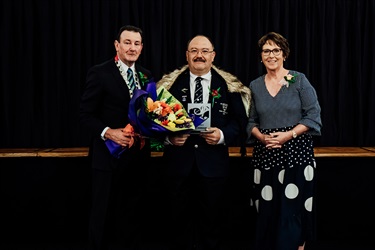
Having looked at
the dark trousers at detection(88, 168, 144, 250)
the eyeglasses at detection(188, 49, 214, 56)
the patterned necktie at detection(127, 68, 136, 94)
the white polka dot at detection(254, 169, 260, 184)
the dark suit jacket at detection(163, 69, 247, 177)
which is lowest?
the dark trousers at detection(88, 168, 144, 250)

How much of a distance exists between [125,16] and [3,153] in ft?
4.99

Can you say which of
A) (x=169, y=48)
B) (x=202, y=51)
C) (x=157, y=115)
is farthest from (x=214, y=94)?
(x=169, y=48)

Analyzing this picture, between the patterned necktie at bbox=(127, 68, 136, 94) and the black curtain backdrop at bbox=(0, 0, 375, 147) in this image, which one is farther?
the black curtain backdrop at bbox=(0, 0, 375, 147)

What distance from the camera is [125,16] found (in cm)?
345

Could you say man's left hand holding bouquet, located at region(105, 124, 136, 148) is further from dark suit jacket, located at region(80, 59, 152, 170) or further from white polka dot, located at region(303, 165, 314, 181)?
white polka dot, located at region(303, 165, 314, 181)

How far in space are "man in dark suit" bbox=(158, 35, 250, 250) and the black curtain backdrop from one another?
4.10 ft

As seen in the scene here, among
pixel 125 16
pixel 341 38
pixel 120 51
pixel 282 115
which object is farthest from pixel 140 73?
pixel 341 38

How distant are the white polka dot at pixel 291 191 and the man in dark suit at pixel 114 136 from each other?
88 cm

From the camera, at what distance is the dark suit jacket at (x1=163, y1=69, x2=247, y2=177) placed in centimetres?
226

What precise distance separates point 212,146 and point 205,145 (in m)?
0.04

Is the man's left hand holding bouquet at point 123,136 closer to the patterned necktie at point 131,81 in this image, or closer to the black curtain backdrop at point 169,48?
the patterned necktie at point 131,81

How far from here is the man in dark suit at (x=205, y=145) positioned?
224 centimetres

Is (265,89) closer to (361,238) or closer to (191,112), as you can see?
(191,112)

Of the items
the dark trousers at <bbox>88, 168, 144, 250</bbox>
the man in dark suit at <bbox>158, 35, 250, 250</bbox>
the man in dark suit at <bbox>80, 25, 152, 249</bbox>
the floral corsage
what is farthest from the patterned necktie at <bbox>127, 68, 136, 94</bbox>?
the floral corsage
